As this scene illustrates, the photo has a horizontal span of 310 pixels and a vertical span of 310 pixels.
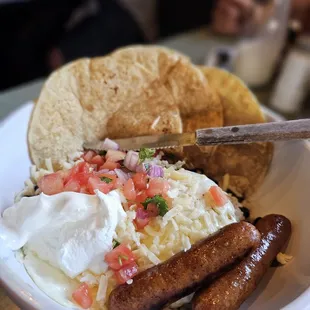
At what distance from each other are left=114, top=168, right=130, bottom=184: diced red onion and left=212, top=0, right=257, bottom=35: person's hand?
185 cm

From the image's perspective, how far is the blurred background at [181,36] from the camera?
2605 millimetres

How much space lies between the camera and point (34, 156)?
61.8 inches

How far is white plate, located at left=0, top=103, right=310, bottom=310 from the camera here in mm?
1095

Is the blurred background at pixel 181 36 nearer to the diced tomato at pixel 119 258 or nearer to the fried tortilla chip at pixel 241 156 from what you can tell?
the fried tortilla chip at pixel 241 156

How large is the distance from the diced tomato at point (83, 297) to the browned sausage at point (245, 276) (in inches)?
10.3

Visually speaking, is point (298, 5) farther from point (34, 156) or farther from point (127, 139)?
point (34, 156)

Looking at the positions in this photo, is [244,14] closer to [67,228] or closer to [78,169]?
[78,169]

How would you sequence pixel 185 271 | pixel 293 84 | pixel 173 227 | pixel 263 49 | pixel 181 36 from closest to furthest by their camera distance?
pixel 185 271 < pixel 173 227 < pixel 293 84 < pixel 263 49 < pixel 181 36

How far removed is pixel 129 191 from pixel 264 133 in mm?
434

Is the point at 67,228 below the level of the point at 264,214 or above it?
above

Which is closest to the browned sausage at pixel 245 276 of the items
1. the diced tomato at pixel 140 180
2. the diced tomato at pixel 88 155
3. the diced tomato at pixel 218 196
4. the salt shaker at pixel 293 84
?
the diced tomato at pixel 218 196

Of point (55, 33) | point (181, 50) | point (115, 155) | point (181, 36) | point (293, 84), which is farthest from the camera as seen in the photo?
point (55, 33)

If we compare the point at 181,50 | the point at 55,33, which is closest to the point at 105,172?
the point at 181,50

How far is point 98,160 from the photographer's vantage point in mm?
1528
